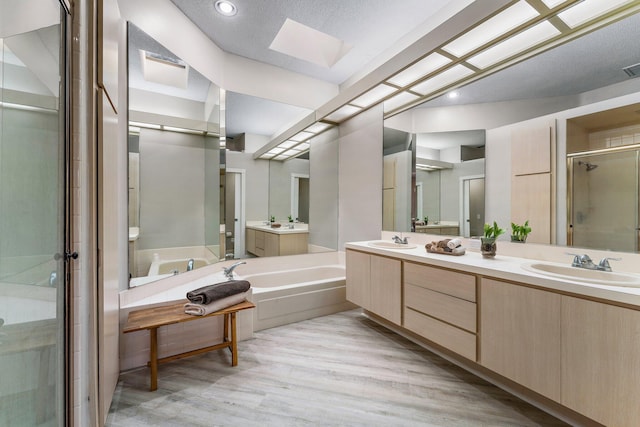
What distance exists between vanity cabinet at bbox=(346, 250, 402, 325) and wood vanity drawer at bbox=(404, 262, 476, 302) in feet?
0.45

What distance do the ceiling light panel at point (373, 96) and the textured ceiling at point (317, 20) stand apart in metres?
0.53

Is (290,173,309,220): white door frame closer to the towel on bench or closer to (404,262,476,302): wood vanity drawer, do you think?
the towel on bench

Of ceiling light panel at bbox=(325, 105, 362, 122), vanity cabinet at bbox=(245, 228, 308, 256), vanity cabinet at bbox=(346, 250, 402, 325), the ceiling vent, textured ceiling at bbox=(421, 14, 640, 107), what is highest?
ceiling light panel at bbox=(325, 105, 362, 122)

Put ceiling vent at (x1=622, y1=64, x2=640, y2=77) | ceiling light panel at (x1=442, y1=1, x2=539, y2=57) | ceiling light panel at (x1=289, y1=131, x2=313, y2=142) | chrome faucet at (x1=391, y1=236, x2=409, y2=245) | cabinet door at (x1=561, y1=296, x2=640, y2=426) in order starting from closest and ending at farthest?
cabinet door at (x1=561, y1=296, x2=640, y2=426) < ceiling vent at (x1=622, y1=64, x2=640, y2=77) < ceiling light panel at (x1=442, y1=1, x2=539, y2=57) < chrome faucet at (x1=391, y1=236, x2=409, y2=245) < ceiling light panel at (x1=289, y1=131, x2=313, y2=142)

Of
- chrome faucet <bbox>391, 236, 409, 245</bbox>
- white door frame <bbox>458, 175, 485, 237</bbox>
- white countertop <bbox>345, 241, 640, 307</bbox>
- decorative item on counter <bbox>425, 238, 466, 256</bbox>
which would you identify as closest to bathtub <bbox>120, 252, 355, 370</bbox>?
chrome faucet <bbox>391, 236, 409, 245</bbox>

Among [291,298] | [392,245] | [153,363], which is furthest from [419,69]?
[153,363]

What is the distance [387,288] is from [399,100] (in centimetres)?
200

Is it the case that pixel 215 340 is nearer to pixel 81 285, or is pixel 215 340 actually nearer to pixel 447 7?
pixel 81 285

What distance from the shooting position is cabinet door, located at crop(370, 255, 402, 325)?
2.23 m

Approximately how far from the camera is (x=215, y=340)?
2244 millimetres

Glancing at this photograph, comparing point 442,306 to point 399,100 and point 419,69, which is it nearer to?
point 419,69

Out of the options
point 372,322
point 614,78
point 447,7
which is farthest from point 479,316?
point 447,7

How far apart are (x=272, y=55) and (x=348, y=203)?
2060mm

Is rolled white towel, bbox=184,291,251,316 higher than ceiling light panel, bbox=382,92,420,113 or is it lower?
lower
